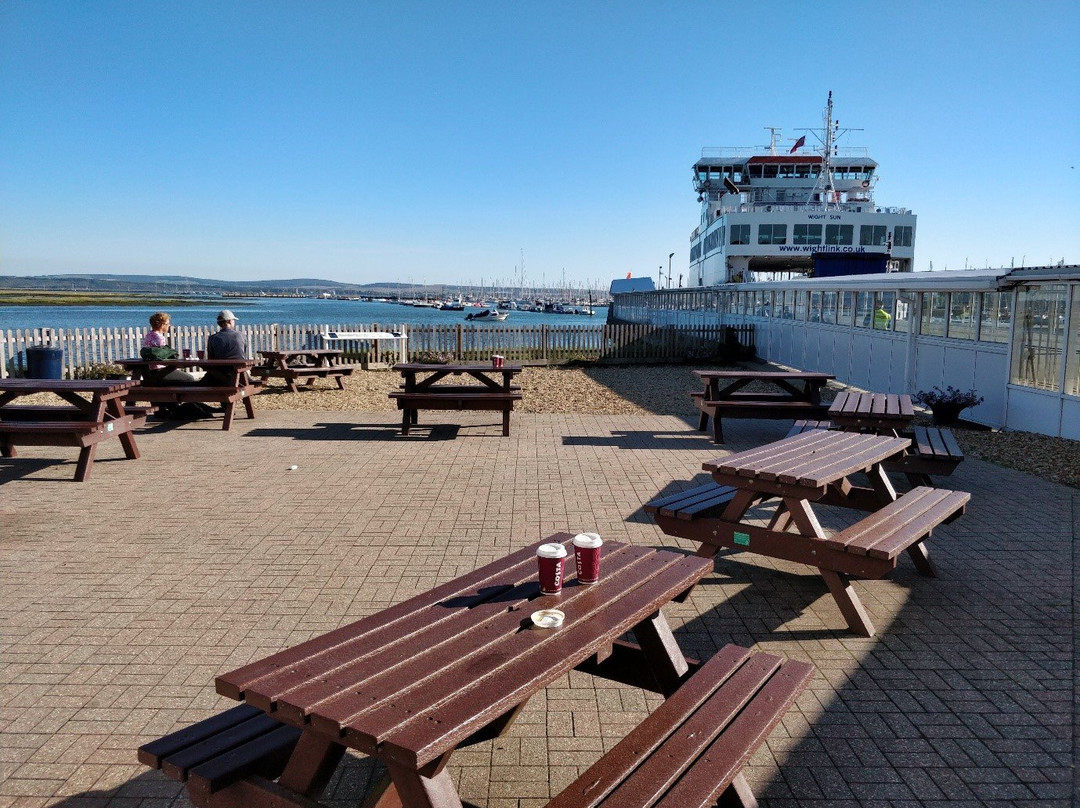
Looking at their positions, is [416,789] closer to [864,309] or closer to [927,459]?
[927,459]

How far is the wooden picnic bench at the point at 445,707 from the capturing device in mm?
2012

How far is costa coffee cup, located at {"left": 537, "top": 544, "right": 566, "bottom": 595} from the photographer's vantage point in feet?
9.20

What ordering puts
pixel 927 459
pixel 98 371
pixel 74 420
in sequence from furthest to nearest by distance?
pixel 98 371 → pixel 74 420 → pixel 927 459

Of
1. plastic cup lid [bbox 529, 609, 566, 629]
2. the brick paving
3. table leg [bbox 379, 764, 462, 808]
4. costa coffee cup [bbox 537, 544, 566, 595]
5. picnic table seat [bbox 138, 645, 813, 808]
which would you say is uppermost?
costa coffee cup [bbox 537, 544, 566, 595]

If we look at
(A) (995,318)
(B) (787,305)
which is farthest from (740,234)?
(A) (995,318)

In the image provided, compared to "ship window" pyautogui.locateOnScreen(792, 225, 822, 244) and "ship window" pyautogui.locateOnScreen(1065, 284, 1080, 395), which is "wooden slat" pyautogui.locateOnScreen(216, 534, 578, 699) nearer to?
"ship window" pyautogui.locateOnScreen(1065, 284, 1080, 395)

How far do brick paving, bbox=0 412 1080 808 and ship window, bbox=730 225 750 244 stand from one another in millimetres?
27899

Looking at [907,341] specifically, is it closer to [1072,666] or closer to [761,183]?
[1072,666]

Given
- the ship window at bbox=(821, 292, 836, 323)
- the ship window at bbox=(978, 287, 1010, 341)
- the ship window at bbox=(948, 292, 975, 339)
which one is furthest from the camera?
the ship window at bbox=(821, 292, 836, 323)

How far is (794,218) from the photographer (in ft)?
115

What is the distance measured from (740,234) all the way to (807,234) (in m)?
3.03

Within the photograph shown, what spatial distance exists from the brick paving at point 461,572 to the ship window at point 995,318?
3.89 metres

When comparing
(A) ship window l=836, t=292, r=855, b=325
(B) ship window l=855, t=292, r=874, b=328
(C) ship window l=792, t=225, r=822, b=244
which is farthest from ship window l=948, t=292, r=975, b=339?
(C) ship window l=792, t=225, r=822, b=244

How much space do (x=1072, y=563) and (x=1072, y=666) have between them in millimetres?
1816
